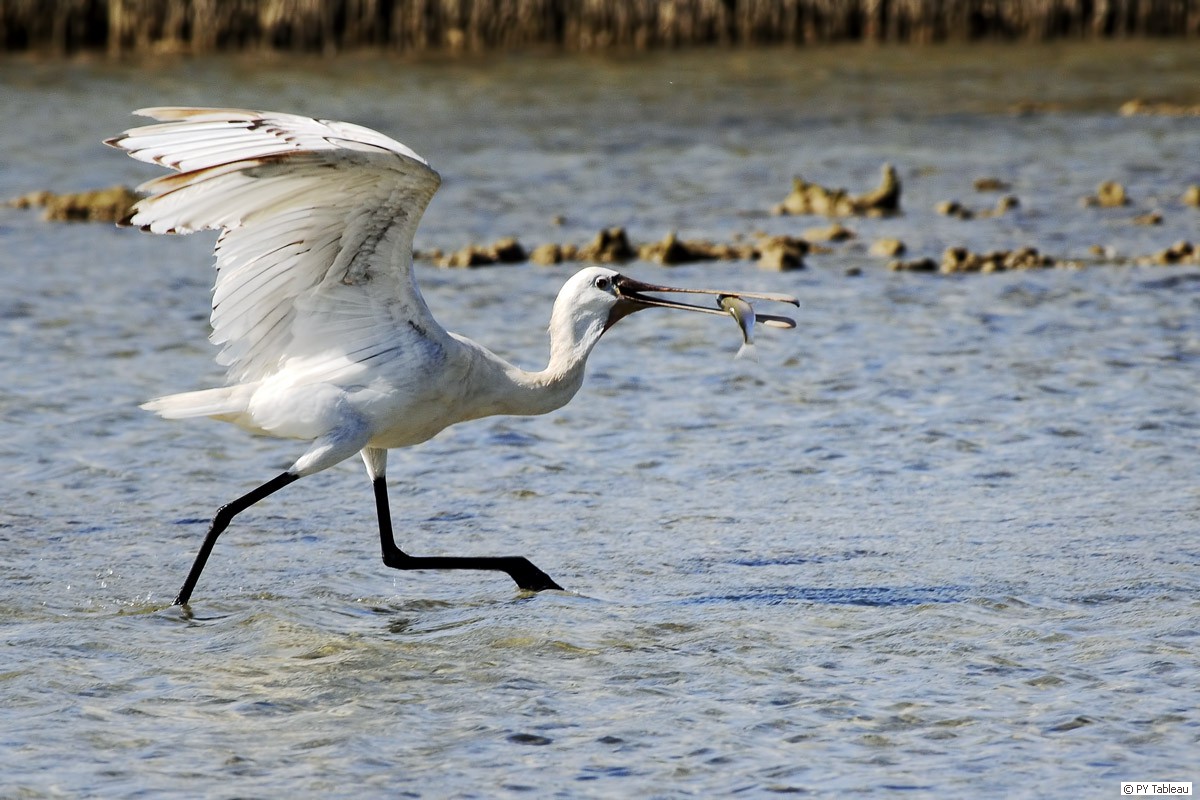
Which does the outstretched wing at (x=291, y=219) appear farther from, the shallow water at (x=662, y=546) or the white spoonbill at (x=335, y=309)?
the shallow water at (x=662, y=546)

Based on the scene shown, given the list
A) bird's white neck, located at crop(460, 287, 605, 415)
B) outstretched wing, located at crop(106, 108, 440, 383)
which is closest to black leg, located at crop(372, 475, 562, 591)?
bird's white neck, located at crop(460, 287, 605, 415)

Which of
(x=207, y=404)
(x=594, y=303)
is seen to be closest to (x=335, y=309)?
(x=207, y=404)

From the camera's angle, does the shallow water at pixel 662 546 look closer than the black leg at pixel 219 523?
Yes

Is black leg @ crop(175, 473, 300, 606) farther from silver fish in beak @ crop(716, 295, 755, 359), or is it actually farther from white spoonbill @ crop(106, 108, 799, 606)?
silver fish in beak @ crop(716, 295, 755, 359)

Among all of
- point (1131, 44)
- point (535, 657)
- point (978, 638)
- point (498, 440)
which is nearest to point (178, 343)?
point (498, 440)

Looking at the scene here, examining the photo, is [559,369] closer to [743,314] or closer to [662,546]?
[743,314]

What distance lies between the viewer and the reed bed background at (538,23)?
2552cm

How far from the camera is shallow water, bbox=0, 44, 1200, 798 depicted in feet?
18.4

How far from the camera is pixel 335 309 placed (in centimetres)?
713

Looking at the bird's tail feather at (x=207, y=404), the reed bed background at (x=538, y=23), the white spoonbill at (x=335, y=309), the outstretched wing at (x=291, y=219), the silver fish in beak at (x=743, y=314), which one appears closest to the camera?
the outstretched wing at (x=291, y=219)

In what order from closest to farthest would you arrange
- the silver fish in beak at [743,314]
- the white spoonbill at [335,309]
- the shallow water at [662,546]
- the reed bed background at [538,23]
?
the shallow water at [662,546], the white spoonbill at [335,309], the silver fish in beak at [743,314], the reed bed background at [538,23]

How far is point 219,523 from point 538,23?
19265 millimetres

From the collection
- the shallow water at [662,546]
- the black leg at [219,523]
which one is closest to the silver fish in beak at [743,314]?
the shallow water at [662,546]

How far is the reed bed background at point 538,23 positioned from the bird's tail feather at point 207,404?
19.0 meters
